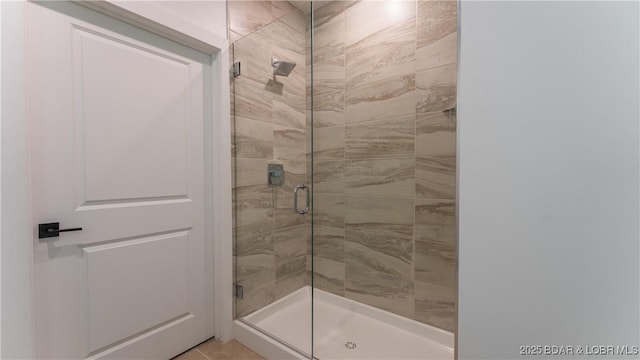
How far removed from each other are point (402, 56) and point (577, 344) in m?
1.61

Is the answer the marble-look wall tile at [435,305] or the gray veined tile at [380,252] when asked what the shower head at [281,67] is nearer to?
the gray veined tile at [380,252]

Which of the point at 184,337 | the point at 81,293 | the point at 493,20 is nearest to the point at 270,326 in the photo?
the point at 184,337

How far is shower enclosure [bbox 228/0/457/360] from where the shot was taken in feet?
5.18

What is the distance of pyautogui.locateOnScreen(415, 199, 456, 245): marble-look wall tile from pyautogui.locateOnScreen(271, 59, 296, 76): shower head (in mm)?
1272

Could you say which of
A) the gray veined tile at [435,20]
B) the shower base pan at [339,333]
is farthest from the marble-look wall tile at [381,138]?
the shower base pan at [339,333]

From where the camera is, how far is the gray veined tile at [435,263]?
1.57 m

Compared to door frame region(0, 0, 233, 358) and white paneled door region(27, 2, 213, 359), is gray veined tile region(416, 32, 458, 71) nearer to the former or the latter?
white paneled door region(27, 2, 213, 359)

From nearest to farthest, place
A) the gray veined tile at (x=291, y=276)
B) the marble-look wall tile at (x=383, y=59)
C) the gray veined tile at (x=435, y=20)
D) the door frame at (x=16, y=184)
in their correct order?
the door frame at (x=16, y=184)
the gray veined tile at (x=435, y=20)
the marble-look wall tile at (x=383, y=59)
the gray veined tile at (x=291, y=276)

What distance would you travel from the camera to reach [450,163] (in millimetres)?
1531

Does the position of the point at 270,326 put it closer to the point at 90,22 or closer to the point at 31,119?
the point at 31,119

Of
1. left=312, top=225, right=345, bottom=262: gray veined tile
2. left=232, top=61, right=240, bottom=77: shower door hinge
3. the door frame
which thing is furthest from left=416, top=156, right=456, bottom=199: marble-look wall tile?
the door frame

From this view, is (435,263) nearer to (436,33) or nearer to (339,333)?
(339,333)

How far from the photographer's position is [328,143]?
2.00m

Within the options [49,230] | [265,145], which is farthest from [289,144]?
[49,230]
